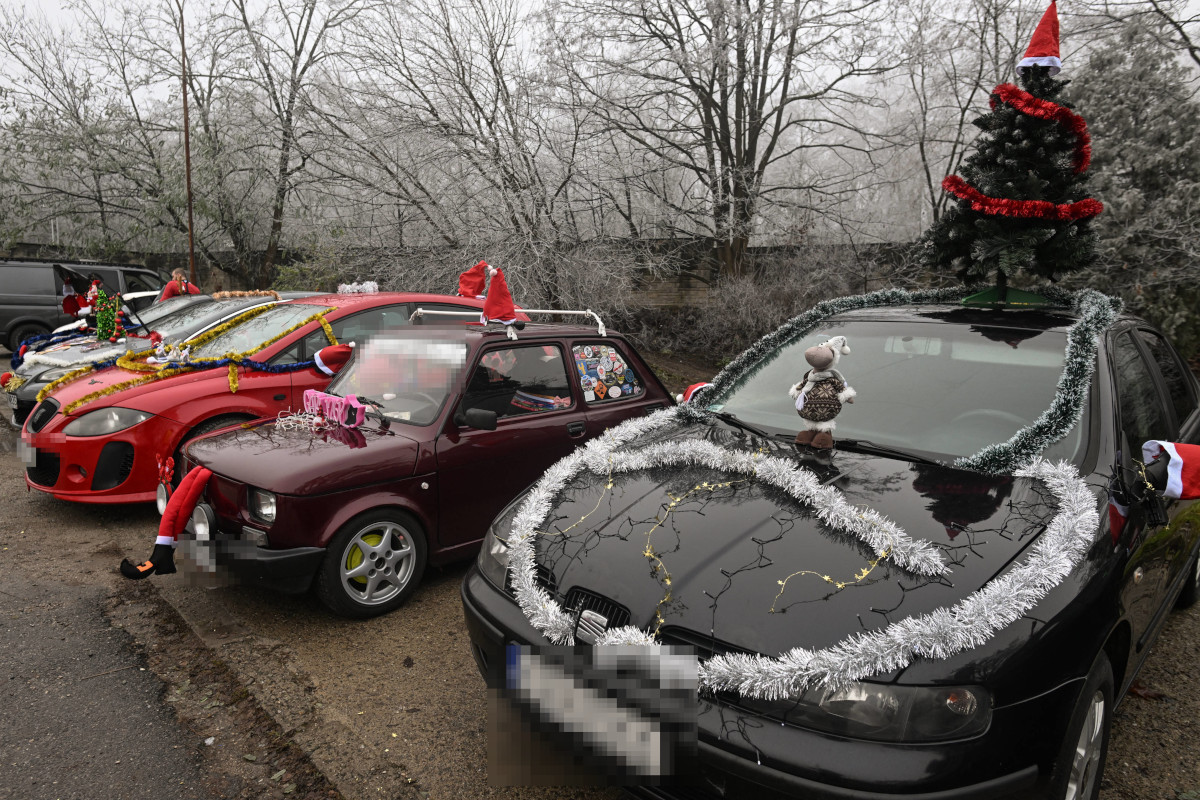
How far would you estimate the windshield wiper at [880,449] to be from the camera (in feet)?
8.68

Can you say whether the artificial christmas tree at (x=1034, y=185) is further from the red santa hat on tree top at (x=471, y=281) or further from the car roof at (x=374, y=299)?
the car roof at (x=374, y=299)

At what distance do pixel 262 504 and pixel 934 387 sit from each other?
3258 mm

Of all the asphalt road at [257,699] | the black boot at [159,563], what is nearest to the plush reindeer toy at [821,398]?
the asphalt road at [257,699]

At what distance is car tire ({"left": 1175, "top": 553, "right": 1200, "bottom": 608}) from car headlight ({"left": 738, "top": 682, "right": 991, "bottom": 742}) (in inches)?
111

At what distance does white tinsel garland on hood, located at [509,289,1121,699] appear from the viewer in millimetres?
1786

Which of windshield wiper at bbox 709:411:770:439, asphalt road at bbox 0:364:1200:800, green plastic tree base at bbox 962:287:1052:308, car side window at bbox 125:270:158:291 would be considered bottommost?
asphalt road at bbox 0:364:1200:800

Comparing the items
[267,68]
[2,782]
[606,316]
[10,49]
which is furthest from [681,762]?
[10,49]

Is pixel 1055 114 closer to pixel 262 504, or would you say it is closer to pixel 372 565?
pixel 372 565

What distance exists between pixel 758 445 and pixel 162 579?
366 centimetres

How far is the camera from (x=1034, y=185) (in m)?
3.76

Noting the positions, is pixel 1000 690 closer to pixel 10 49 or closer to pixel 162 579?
pixel 162 579

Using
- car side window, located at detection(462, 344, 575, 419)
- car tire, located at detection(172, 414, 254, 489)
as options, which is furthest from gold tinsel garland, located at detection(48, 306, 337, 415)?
car side window, located at detection(462, 344, 575, 419)

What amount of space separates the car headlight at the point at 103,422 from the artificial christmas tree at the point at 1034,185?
5.50m

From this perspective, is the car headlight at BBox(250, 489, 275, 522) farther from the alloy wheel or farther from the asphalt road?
the asphalt road
